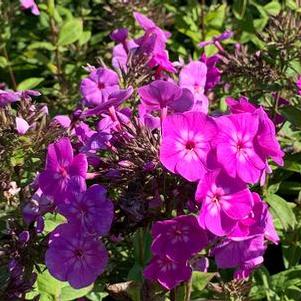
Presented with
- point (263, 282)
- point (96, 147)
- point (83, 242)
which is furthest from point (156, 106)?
point (263, 282)

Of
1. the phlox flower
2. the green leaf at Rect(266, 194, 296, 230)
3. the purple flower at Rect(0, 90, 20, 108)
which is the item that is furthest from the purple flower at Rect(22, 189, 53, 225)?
the green leaf at Rect(266, 194, 296, 230)

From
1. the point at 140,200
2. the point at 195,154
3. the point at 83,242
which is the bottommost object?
the point at 83,242

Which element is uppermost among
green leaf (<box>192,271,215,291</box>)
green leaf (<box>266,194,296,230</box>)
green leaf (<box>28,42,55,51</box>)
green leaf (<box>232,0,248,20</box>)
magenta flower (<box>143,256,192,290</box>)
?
magenta flower (<box>143,256,192,290</box>)

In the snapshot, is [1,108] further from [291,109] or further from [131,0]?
[131,0]

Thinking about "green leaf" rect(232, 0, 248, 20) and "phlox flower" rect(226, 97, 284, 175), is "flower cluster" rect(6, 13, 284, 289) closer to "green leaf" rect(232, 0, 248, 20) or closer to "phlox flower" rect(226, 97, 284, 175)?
"phlox flower" rect(226, 97, 284, 175)

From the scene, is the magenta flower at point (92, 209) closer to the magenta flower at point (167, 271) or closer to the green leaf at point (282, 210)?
the magenta flower at point (167, 271)
